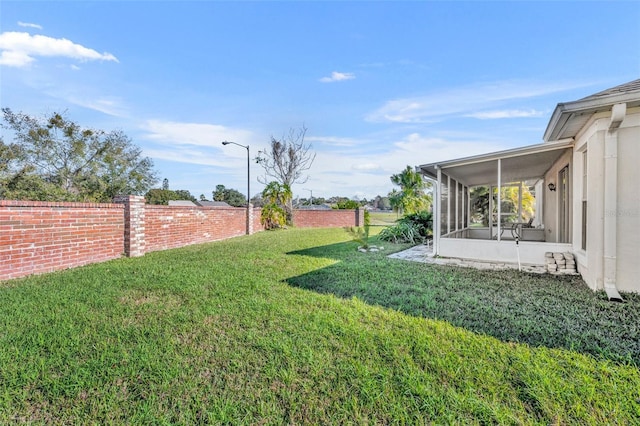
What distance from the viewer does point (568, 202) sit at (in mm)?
6902

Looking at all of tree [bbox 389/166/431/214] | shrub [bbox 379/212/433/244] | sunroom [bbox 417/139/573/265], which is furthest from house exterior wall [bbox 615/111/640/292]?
tree [bbox 389/166/431/214]

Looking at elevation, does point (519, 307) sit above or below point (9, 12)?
below

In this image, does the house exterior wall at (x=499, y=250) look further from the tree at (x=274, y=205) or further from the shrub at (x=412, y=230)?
the tree at (x=274, y=205)

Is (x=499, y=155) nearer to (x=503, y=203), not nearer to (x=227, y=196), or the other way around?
(x=503, y=203)

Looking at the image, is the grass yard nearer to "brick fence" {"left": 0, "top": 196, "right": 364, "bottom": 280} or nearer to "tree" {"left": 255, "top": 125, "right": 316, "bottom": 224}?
"brick fence" {"left": 0, "top": 196, "right": 364, "bottom": 280}

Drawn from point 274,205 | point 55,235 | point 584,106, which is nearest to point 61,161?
point 274,205

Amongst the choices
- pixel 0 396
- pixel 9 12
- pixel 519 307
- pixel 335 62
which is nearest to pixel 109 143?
pixel 9 12

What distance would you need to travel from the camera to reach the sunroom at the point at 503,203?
6691 mm

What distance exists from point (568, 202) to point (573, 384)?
637 centimetres

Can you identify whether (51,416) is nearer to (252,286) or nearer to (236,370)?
(236,370)

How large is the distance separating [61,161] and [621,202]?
2934 centimetres

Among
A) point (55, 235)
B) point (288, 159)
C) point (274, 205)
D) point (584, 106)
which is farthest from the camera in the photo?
point (288, 159)

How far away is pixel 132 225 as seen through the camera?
799 centimetres

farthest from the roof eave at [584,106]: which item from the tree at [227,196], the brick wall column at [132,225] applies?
the tree at [227,196]
